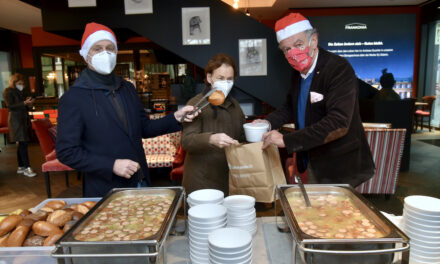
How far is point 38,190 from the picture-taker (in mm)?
4559

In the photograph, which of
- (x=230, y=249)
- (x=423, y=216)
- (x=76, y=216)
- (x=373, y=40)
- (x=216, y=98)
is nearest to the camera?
(x=230, y=249)

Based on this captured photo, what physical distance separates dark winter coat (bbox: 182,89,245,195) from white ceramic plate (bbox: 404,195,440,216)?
1083mm

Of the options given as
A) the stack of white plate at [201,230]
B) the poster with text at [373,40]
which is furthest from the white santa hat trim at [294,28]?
the poster with text at [373,40]

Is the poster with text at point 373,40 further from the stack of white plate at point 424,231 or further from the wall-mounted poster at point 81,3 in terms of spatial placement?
the stack of white plate at point 424,231

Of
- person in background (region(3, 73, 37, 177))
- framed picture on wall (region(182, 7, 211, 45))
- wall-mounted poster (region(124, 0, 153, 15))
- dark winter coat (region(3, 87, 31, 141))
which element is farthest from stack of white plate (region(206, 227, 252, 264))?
dark winter coat (region(3, 87, 31, 141))

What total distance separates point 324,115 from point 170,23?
3.41 m

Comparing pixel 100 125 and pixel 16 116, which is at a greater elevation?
pixel 100 125

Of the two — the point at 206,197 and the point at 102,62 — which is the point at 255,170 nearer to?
the point at 206,197

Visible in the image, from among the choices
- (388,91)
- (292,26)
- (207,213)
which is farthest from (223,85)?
(388,91)

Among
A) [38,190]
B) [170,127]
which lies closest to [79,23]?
[38,190]

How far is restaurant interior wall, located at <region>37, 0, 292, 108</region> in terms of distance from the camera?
4.33m

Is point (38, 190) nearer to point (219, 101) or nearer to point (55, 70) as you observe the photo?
point (219, 101)

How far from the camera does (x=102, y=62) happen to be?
159 centimetres

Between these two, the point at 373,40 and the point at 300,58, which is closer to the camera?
the point at 300,58
